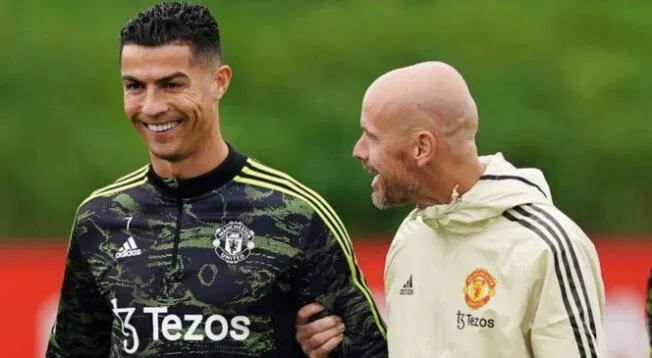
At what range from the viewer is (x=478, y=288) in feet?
13.0

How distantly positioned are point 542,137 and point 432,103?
9662 mm

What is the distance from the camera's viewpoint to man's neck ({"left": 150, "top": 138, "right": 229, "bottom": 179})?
4496 mm

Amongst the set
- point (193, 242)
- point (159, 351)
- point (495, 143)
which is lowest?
point (159, 351)

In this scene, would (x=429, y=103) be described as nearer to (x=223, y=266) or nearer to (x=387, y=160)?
(x=387, y=160)

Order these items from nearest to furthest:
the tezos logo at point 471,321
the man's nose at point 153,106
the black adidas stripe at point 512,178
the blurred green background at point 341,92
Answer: the tezos logo at point 471,321 < the black adidas stripe at point 512,178 < the man's nose at point 153,106 < the blurred green background at point 341,92

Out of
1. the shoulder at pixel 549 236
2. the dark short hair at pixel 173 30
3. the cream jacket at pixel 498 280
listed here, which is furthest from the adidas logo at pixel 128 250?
the shoulder at pixel 549 236

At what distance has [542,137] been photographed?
13.5 meters

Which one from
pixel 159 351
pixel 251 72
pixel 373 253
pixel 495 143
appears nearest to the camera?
pixel 159 351

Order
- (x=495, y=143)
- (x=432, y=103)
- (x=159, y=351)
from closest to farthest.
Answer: (x=432, y=103), (x=159, y=351), (x=495, y=143)

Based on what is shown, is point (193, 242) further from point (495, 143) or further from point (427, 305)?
point (495, 143)

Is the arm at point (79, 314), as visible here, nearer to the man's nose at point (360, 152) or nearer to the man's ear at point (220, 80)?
the man's ear at point (220, 80)

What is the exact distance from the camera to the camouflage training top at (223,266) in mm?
4391

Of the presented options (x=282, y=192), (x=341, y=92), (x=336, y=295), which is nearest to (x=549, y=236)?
(x=336, y=295)

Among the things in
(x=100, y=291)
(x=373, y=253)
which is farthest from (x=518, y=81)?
(x=100, y=291)
